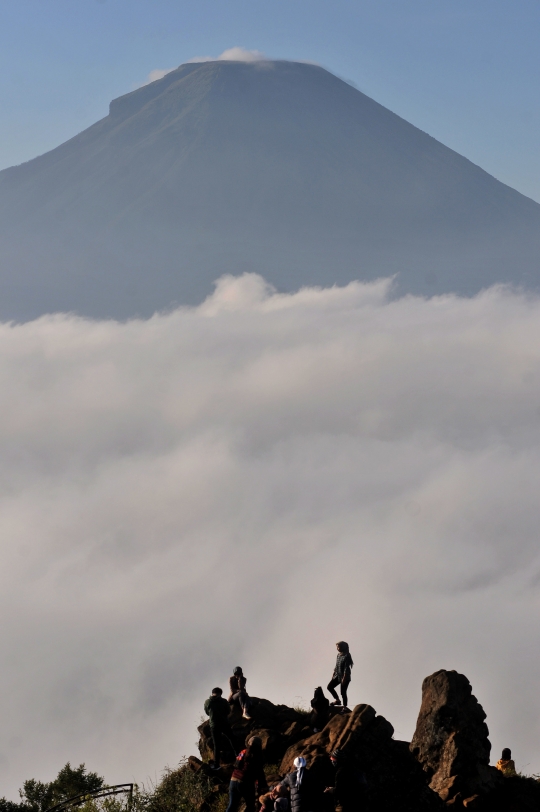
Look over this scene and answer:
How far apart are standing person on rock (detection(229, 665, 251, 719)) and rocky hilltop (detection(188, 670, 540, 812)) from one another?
4.10 ft

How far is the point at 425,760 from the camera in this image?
1365 centimetres

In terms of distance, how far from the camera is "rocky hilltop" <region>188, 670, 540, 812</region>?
12.6 metres

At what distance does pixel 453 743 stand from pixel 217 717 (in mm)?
4332

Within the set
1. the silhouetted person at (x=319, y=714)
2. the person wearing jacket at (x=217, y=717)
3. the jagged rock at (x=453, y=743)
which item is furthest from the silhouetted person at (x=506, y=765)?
the person wearing jacket at (x=217, y=717)

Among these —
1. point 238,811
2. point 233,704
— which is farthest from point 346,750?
point 233,704

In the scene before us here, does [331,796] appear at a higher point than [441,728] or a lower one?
lower

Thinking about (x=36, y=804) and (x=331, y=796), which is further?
(x=36, y=804)

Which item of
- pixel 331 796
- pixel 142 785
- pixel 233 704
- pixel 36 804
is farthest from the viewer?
pixel 36 804

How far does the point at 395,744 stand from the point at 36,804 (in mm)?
15855

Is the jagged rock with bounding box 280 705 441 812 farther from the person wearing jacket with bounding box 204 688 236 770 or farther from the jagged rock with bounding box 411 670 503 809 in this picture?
the person wearing jacket with bounding box 204 688 236 770

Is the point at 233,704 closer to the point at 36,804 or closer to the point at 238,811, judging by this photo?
the point at 238,811

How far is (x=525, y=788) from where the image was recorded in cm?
1301

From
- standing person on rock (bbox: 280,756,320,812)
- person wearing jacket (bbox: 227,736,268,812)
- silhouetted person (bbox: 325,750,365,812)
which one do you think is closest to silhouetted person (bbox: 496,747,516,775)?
silhouetted person (bbox: 325,750,365,812)

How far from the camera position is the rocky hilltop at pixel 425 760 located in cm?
1264
